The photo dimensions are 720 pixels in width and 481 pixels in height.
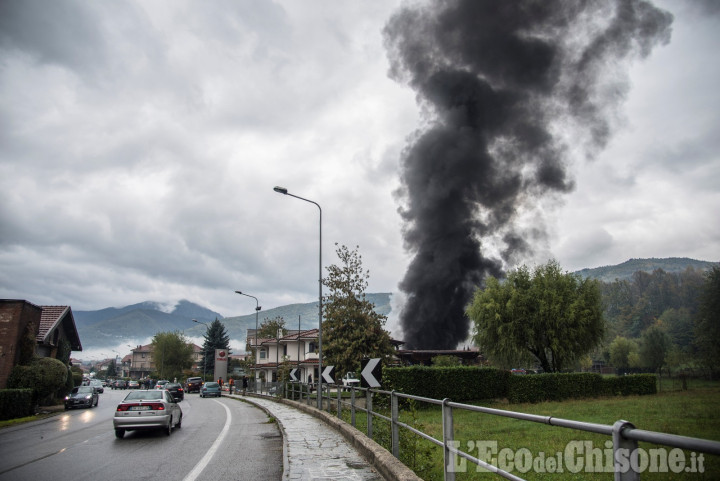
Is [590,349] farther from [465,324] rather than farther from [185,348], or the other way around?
[185,348]

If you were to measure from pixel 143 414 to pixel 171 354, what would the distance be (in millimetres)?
78796

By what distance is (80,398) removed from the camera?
27938 mm

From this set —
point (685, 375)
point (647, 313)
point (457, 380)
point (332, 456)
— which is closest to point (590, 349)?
point (685, 375)

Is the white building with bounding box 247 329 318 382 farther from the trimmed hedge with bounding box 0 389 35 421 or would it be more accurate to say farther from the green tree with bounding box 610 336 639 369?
the green tree with bounding box 610 336 639 369

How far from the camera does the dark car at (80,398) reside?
27547 millimetres

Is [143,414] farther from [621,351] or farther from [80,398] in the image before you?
[621,351]

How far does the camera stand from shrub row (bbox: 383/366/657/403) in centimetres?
2514

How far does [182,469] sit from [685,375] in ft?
121

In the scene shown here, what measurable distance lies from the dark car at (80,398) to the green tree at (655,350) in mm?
70548

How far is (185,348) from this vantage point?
8712cm

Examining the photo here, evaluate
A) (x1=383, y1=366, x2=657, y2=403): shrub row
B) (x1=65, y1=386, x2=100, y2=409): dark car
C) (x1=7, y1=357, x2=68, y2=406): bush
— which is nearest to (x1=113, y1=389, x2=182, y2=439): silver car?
(x1=383, y1=366, x2=657, y2=403): shrub row

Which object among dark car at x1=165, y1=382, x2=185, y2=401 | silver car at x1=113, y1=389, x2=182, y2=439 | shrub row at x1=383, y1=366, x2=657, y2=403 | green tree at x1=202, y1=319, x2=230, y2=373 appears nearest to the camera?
silver car at x1=113, y1=389, x2=182, y2=439

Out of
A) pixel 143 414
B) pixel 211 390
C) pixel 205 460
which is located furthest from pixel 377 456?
pixel 211 390

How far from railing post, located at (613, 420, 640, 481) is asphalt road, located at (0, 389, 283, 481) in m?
6.47
